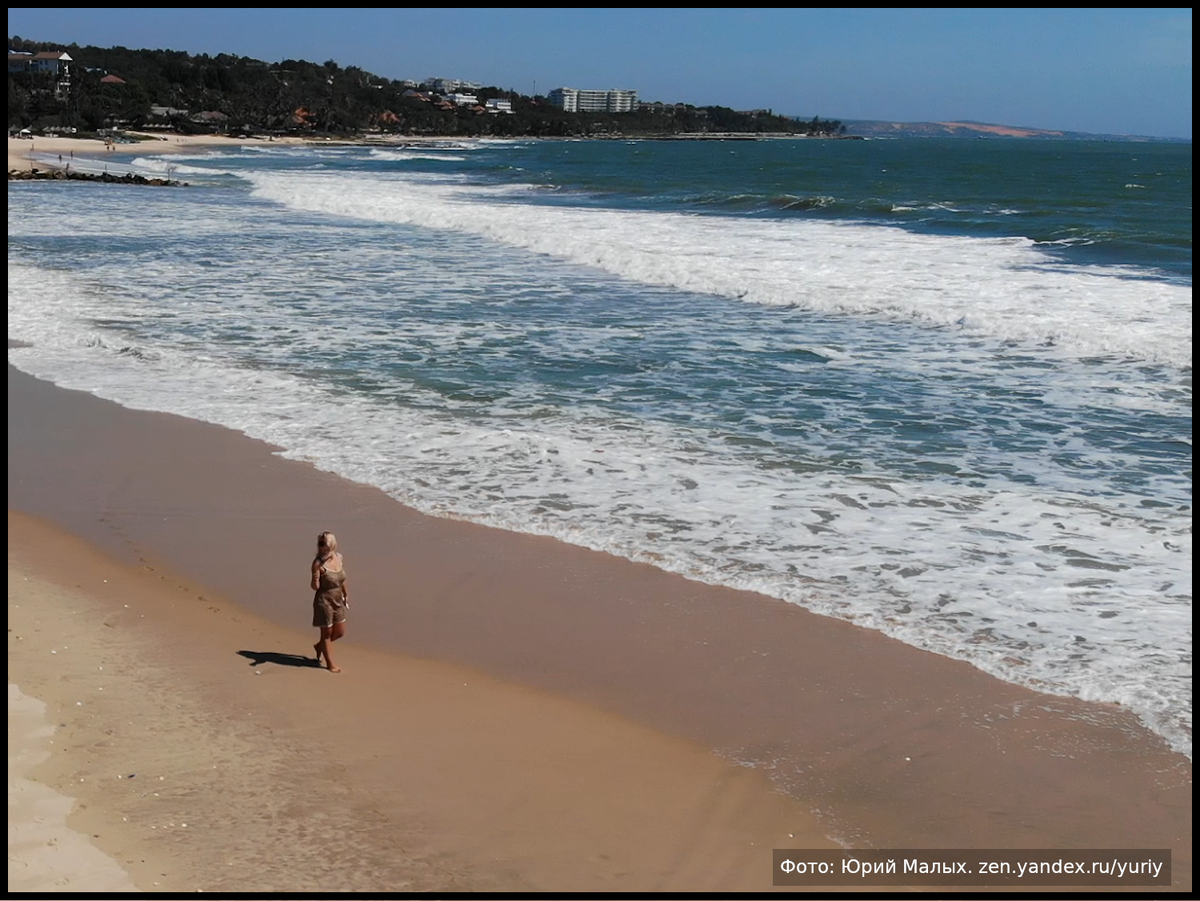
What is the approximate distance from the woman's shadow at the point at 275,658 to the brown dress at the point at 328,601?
228 millimetres

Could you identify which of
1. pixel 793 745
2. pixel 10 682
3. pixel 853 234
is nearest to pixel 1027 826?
pixel 793 745

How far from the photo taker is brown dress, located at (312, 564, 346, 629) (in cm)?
644

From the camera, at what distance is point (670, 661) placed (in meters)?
6.69

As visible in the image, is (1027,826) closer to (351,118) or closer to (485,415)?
(485,415)

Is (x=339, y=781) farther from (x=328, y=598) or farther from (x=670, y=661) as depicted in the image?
(x=670, y=661)

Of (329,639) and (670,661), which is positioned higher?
(329,639)

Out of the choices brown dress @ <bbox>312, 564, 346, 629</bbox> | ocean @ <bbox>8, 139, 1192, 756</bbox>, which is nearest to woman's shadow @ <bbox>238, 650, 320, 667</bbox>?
brown dress @ <bbox>312, 564, 346, 629</bbox>

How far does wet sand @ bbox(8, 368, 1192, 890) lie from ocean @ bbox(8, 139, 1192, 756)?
317mm

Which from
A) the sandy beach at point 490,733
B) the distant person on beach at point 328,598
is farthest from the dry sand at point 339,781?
the distant person on beach at point 328,598

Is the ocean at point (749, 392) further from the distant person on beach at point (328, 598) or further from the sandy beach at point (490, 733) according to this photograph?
the distant person on beach at point (328, 598)

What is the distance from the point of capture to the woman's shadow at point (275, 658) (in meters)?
6.55

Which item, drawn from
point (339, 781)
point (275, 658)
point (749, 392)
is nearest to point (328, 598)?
point (275, 658)

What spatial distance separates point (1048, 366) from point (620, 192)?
39.8 metres

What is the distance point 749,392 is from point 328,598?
7483mm
